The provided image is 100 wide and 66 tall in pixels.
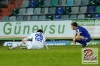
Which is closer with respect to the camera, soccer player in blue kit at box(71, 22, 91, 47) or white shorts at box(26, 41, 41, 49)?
white shorts at box(26, 41, 41, 49)

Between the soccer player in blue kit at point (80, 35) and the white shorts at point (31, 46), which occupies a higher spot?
the soccer player in blue kit at point (80, 35)

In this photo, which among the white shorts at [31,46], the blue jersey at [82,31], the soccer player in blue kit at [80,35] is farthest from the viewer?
the blue jersey at [82,31]

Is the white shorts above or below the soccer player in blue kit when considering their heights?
below

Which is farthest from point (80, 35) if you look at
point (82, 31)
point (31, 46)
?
point (31, 46)

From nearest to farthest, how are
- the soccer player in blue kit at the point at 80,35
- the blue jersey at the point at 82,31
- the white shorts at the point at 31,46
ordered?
the white shorts at the point at 31,46, the soccer player in blue kit at the point at 80,35, the blue jersey at the point at 82,31

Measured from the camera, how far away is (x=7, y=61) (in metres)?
18.2

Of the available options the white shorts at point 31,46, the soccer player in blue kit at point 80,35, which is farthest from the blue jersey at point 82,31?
the white shorts at point 31,46

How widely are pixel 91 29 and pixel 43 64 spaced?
767 inches

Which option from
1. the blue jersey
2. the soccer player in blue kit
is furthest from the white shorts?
the blue jersey

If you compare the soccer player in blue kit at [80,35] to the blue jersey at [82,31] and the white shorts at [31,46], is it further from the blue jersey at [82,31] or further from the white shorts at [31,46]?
the white shorts at [31,46]

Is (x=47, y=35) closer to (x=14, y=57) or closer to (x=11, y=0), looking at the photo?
(x=11, y=0)

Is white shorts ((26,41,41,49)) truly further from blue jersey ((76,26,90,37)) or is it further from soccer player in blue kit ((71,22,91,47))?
blue jersey ((76,26,90,37))

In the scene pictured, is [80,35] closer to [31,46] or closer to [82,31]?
[82,31]

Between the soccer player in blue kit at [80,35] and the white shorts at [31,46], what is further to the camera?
the soccer player in blue kit at [80,35]
